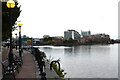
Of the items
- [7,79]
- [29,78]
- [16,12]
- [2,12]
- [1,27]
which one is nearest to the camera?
[7,79]

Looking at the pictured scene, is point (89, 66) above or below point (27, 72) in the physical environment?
below

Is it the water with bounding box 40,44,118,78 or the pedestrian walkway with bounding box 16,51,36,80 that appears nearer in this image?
the pedestrian walkway with bounding box 16,51,36,80

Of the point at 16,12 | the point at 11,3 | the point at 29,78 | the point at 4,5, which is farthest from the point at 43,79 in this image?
the point at 16,12

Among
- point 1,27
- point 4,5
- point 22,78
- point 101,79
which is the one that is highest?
point 4,5

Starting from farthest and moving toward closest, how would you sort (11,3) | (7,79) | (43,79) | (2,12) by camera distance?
(2,12)
(11,3)
(7,79)
(43,79)

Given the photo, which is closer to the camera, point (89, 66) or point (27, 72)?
point (27, 72)

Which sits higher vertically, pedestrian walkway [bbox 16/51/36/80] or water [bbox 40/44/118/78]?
pedestrian walkway [bbox 16/51/36/80]

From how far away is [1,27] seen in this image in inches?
1111

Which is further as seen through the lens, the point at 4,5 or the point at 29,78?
the point at 4,5

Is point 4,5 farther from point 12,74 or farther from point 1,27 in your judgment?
point 12,74

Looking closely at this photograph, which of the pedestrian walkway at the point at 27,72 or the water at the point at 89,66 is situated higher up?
the pedestrian walkway at the point at 27,72

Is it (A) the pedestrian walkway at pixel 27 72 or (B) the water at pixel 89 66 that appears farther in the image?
(B) the water at pixel 89 66

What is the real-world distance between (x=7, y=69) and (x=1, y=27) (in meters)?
15.1

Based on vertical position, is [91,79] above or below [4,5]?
below
